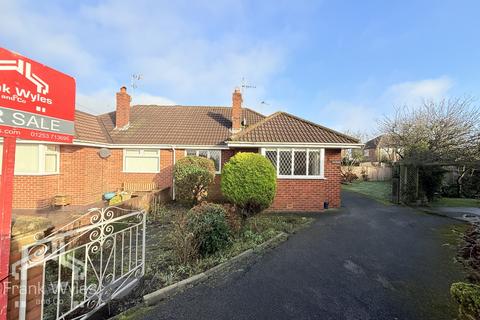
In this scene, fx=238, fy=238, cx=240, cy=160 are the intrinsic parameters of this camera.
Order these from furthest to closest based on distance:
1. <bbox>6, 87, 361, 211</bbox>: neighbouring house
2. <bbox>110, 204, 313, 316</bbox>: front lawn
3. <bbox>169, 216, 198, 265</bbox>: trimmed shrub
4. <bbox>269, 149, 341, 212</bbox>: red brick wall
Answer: <bbox>269, 149, 341, 212</bbox>: red brick wall, <bbox>6, 87, 361, 211</bbox>: neighbouring house, <bbox>169, 216, 198, 265</bbox>: trimmed shrub, <bbox>110, 204, 313, 316</bbox>: front lawn

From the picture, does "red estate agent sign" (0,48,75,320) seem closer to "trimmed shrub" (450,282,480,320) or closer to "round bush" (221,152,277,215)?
"trimmed shrub" (450,282,480,320)

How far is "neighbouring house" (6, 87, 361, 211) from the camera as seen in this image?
10492 millimetres

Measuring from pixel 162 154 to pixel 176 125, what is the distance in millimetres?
2871

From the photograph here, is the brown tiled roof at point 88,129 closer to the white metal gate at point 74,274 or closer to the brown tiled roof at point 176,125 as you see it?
the brown tiled roof at point 176,125

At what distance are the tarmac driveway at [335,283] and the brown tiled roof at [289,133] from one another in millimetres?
4635

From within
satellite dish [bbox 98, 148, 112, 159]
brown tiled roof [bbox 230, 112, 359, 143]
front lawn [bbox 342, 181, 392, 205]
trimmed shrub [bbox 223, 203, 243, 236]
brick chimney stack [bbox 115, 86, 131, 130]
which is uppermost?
brick chimney stack [bbox 115, 86, 131, 130]

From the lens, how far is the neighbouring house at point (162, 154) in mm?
10492

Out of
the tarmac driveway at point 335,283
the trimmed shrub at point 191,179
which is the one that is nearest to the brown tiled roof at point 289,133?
the trimmed shrub at point 191,179

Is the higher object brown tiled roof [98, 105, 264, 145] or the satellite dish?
brown tiled roof [98, 105, 264, 145]

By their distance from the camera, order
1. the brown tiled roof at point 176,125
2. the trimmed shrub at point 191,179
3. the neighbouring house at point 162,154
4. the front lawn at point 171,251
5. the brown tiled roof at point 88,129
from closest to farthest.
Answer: the front lawn at point 171,251, the neighbouring house at point 162,154, the trimmed shrub at point 191,179, the brown tiled roof at point 88,129, the brown tiled roof at point 176,125

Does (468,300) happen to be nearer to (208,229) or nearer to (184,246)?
(208,229)

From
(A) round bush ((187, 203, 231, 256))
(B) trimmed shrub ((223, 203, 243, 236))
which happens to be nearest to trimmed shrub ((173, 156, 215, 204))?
(B) trimmed shrub ((223, 203, 243, 236))

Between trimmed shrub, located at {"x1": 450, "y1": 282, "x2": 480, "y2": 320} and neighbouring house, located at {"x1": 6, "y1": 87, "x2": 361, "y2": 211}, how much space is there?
25.9 feet

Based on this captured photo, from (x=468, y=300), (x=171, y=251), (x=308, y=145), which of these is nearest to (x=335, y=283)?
(x=468, y=300)
